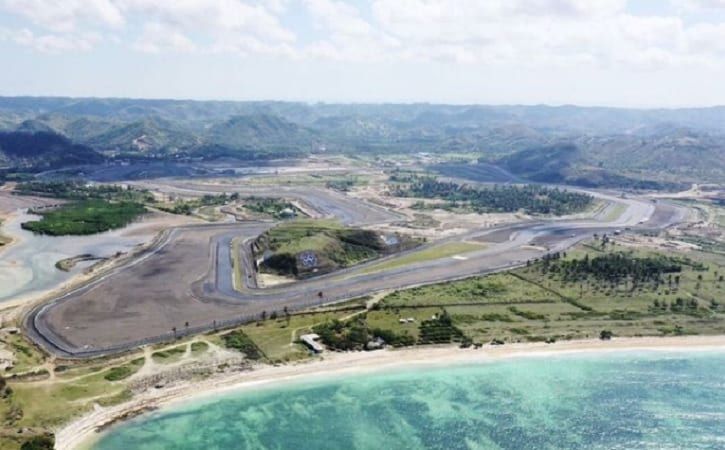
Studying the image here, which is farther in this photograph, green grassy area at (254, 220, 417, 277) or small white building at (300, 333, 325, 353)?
green grassy area at (254, 220, 417, 277)

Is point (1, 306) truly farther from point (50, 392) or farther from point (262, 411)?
point (262, 411)

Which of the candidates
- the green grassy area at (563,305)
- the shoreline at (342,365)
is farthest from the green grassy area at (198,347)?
the green grassy area at (563,305)

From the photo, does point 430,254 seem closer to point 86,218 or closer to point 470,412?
point 470,412

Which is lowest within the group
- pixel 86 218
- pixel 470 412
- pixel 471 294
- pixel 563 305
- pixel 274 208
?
pixel 470 412

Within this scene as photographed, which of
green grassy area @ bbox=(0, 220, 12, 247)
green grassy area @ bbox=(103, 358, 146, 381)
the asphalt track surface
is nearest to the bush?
green grassy area @ bbox=(103, 358, 146, 381)

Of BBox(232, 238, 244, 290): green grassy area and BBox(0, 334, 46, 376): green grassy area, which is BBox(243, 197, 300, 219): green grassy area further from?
BBox(0, 334, 46, 376): green grassy area

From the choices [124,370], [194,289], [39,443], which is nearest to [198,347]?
[124,370]

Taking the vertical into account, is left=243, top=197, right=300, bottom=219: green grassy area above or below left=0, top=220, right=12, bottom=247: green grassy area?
above
